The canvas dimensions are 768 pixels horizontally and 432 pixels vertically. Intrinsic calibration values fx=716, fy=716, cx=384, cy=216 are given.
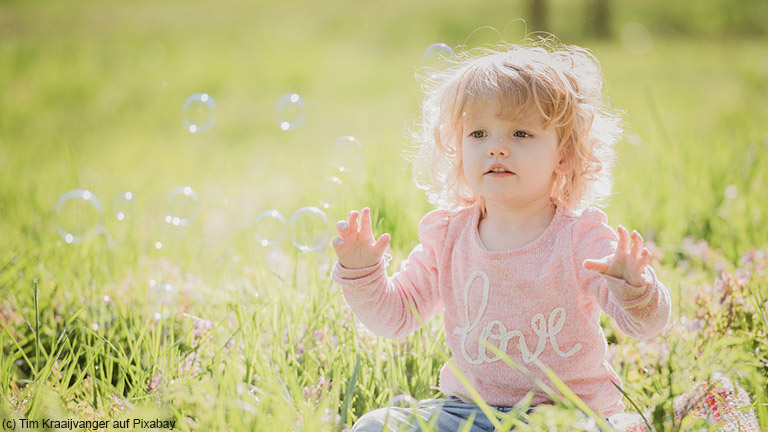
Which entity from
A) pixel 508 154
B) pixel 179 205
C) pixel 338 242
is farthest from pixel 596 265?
pixel 179 205

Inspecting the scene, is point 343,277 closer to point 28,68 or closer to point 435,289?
point 435,289

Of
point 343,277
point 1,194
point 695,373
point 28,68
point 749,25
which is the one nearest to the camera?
point 695,373

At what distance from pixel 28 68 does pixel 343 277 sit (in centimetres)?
1159

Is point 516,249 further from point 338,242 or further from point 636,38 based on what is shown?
point 636,38

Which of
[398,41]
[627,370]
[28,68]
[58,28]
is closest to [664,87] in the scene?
[398,41]

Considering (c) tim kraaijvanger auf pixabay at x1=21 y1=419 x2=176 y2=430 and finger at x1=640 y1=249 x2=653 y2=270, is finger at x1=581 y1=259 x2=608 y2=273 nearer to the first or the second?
finger at x1=640 y1=249 x2=653 y2=270

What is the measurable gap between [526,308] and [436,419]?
0.42m

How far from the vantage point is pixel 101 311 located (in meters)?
2.74

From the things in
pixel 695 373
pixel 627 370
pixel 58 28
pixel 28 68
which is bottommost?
pixel 627 370

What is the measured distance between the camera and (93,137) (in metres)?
9.24

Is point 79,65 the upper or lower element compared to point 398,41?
lower

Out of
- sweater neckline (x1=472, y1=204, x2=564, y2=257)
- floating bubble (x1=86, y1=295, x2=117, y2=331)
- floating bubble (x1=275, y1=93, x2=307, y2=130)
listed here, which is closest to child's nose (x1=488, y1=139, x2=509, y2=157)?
sweater neckline (x1=472, y1=204, x2=564, y2=257)

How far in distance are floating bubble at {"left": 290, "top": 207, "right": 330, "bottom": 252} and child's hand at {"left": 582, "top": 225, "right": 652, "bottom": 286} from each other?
136 cm

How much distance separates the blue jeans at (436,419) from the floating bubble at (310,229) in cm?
95
